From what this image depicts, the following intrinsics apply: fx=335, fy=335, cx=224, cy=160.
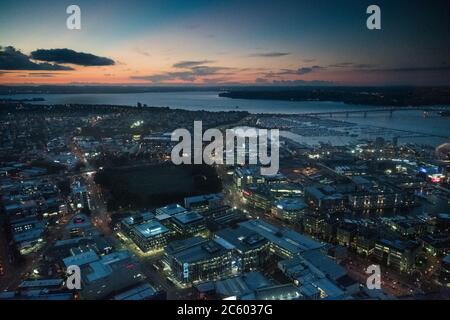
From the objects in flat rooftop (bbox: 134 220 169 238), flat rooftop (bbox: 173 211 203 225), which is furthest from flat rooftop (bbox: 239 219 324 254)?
flat rooftop (bbox: 134 220 169 238)

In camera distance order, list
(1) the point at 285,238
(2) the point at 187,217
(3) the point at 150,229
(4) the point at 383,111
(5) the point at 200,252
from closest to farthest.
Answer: (5) the point at 200,252, (1) the point at 285,238, (3) the point at 150,229, (2) the point at 187,217, (4) the point at 383,111

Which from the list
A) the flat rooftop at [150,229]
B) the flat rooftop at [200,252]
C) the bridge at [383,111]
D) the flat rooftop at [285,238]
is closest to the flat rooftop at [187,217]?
the flat rooftop at [150,229]

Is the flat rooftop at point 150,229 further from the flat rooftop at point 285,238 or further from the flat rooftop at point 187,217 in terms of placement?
the flat rooftop at point 285,238

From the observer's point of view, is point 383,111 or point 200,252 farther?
point 383,111

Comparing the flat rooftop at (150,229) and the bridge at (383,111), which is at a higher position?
the bridge at (383,111)

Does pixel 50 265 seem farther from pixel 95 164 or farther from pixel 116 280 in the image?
pixel 95 164

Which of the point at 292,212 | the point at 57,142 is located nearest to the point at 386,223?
the point at 292,212

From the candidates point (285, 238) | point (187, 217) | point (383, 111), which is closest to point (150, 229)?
point (187, 217)

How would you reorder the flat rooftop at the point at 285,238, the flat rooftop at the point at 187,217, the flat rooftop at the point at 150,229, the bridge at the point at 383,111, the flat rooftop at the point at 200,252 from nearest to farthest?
1. the flat rooftop at the point at 200,252
2. the flat rooftop at the point at 285,238
3. the flat rooftop at the point at 150,229
4. the flat rooftop at the point at 187,217
5. the bridge at the point at 383,111

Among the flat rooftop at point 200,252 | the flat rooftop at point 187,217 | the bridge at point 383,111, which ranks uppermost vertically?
the bridge at point 383,111

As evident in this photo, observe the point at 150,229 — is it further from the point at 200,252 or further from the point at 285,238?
the point at 285,238

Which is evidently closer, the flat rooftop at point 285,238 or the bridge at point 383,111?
the flat rooftop at point 285,238
